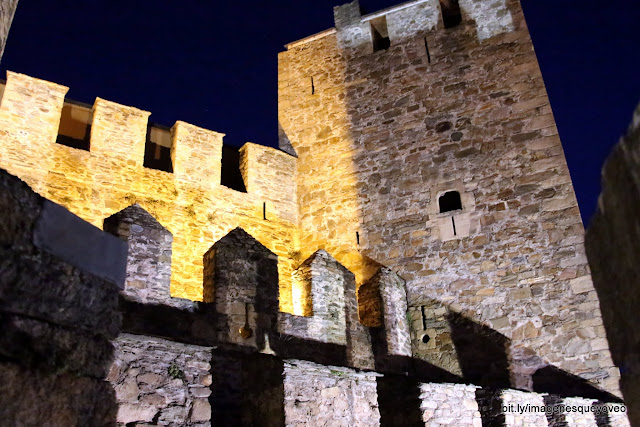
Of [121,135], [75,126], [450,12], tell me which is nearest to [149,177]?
[121,135]

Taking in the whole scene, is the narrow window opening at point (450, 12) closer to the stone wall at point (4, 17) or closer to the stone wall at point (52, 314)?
the stone wall at point (4, 17)

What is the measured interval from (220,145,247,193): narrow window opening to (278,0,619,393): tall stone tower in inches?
34.9

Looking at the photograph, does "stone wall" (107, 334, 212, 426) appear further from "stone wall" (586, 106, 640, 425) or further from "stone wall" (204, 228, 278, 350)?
"stone wall" (586, 106, 640, 425)

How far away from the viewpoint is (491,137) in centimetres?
930

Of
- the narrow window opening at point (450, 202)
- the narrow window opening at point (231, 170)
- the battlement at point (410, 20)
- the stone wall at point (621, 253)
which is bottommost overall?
the stone wall at point (621, 253)

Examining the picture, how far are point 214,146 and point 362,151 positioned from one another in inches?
90.5

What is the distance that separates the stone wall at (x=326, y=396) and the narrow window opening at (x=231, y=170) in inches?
198

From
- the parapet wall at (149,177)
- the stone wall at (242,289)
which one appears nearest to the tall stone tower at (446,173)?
the parapet wall at (149,177)

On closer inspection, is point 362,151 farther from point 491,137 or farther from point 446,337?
point 446,337

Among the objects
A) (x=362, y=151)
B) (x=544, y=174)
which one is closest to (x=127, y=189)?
(x=362, y=151)

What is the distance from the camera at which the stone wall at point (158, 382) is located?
12.0ft

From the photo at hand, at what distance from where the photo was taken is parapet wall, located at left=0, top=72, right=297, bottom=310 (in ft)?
26.5

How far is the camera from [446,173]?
366 inches

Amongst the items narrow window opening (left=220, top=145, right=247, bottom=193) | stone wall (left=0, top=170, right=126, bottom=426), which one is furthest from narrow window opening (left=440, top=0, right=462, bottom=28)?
stone wall (left=0, top=170, right=126, bottom=426)
